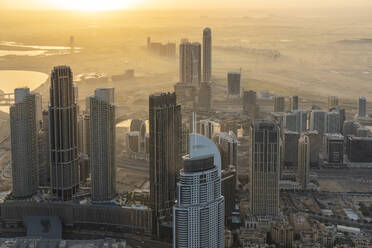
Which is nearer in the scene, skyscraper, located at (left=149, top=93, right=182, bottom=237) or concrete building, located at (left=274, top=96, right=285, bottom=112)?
skyscraper, located at (left=149, top=93, right=182, bottom=237)

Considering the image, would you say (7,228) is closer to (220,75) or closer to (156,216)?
(156,216)

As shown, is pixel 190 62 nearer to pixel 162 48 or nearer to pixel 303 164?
pixel 162 48

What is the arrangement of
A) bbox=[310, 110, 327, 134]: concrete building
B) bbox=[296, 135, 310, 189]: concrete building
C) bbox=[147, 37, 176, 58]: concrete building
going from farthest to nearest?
bbox=[147, 37, 176, 58]: concrete building, bbox=[310, 110, 327, 134]: concrete building, bbox=[296, 135, 310, 189]: concrete building

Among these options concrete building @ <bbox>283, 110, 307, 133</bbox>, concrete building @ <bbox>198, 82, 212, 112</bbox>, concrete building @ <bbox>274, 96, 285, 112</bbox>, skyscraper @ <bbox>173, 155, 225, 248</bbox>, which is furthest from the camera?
concrete building @ <bbox>198, 82, 212, 112</bbox>

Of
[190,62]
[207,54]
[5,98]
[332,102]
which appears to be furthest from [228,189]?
[207,54]

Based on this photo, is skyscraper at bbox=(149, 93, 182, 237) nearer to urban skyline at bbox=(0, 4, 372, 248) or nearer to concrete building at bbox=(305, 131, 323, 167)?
urban skyline at bbox=(0, 4, 372, 248)

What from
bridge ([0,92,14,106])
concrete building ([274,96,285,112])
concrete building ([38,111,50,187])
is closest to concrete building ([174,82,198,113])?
concrete building ([274,96,285,112])
